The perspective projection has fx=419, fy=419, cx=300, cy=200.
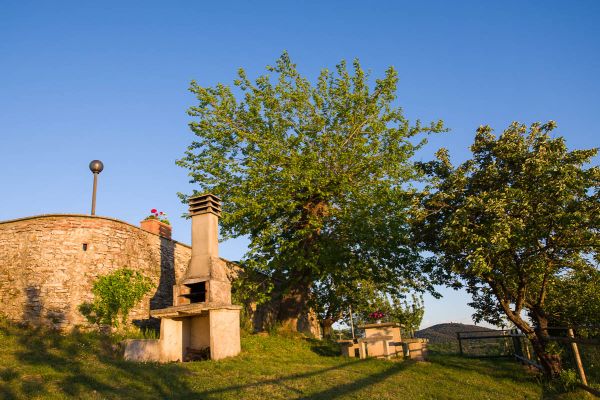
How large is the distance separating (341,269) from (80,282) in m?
9.22

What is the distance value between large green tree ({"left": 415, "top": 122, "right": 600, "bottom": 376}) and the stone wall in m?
10.5

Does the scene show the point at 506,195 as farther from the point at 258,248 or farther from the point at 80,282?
the point at 80,282

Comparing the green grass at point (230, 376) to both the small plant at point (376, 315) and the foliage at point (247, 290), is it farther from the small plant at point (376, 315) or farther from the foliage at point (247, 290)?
the small plant at point (376, 315)

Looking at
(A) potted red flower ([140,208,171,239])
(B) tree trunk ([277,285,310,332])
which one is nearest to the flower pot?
(A) potted red flower ([140,208,171,239])

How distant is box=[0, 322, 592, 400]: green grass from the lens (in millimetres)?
8021

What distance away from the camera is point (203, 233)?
14.2 meters

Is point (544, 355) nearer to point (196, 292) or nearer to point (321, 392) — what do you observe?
point (321, 392)

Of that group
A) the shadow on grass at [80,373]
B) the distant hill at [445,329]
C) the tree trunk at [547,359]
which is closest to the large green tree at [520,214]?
the tree trunk at [547,359]

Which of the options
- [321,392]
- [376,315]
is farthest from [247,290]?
[321,392]

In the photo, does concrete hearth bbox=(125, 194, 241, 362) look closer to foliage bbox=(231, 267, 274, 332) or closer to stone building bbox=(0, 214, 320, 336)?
foliage bbox=(231, 267, 274, 332)

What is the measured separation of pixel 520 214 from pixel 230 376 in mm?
8294

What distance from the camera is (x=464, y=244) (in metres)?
11.4

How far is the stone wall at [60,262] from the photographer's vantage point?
1350 centimetres

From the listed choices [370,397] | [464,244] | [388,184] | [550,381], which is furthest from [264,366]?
[388,184]
